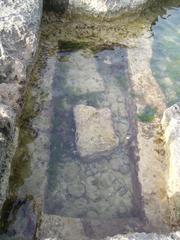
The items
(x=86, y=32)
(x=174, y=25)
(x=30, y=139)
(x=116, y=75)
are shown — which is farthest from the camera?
(x=174, y=25)

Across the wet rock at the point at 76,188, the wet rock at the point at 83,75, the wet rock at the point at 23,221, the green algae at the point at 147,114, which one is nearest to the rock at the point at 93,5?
the wet rock at the point at 83,75

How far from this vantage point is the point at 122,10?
567 centimetres

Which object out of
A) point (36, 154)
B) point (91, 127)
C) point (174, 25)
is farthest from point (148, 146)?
point (174, 25)

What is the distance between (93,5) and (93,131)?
2056 mm

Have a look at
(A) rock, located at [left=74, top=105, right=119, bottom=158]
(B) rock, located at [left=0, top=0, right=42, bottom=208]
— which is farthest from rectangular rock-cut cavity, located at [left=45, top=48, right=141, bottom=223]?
(B) rock, located at [left=0, top=0, right=42, bottom=208]

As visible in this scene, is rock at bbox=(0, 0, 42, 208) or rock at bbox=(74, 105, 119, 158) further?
rock at bbox=(74, 105, 119, 158)

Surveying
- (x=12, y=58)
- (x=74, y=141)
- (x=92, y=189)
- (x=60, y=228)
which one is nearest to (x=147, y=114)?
(x=74, y=141)

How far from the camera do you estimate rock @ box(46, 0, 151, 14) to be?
18.0 ft

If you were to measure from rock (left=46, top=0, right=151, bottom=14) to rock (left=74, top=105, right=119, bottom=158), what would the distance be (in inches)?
65.6

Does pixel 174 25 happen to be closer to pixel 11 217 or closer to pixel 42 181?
pixel 42 181

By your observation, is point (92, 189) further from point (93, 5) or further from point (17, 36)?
point (93, 5)

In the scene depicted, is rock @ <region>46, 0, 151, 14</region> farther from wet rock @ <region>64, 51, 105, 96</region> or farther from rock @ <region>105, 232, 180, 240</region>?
rock @ <region>105, 232, 180, 240</region>

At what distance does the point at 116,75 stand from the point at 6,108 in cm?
200

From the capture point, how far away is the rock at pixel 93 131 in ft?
13.8
